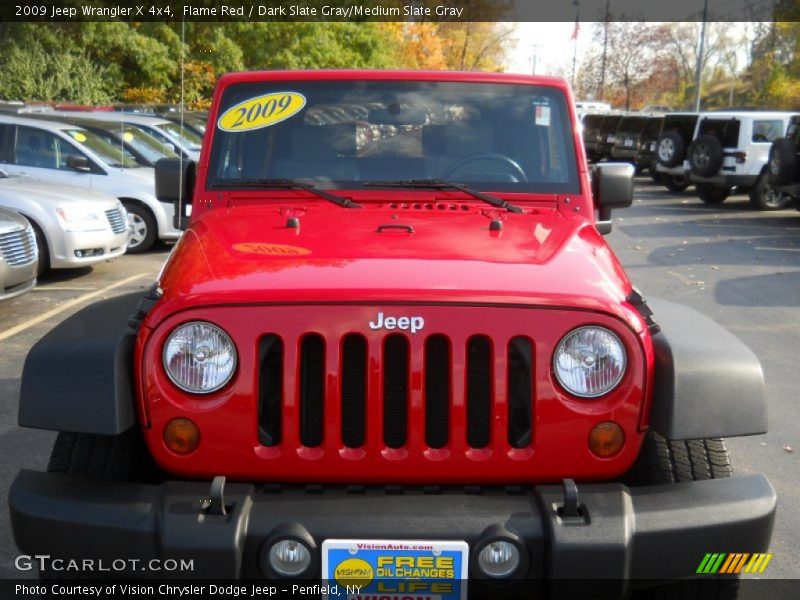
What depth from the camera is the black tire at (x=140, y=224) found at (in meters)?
12.6

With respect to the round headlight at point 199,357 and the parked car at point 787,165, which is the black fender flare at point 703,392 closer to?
the round headlight at point 199,357

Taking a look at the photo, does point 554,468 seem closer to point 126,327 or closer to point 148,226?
point 126,327

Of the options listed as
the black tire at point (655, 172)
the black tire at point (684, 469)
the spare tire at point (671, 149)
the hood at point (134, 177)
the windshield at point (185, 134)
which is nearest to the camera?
the black tire at point (684, 469)

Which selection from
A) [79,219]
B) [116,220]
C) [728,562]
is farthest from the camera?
[116,220]

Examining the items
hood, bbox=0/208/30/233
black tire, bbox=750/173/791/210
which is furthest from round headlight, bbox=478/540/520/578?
black tire, bbox=750/173/791/210

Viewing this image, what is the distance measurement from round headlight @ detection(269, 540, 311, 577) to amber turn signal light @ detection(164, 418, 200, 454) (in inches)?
16.5

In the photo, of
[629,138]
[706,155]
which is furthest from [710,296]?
[629,138]

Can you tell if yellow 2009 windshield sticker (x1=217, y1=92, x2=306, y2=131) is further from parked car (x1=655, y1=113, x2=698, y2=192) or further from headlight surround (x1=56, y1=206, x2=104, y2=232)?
parked car (x1=655, y1=113, x2=698, y2=192)

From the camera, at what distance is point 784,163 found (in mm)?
16422

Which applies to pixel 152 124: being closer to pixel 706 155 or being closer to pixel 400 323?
pixel 706 155

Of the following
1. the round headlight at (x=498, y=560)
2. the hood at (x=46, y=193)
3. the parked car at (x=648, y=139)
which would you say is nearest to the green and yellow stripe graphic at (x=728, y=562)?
the round headlight at (x=498, y=560)

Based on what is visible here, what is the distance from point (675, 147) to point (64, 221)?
50.5ft

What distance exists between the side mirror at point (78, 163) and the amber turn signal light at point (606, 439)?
10024 millimetres

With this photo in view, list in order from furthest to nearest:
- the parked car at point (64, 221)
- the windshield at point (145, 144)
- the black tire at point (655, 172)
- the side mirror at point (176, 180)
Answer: the black tire at point (655, 172)
the windshield at point (145, 144)
the parked car at point (64, 221)
the side mirror at point (176, 180)
